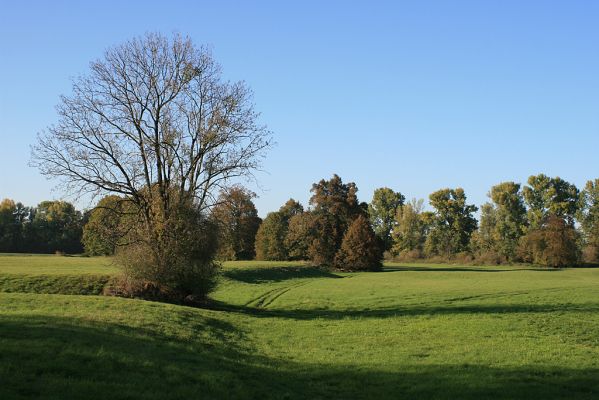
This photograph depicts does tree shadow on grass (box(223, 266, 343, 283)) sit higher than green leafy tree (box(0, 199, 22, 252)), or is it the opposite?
green leafy tree (box(0, 199, 22, 252))

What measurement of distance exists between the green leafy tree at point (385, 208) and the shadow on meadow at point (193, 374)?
120 metres

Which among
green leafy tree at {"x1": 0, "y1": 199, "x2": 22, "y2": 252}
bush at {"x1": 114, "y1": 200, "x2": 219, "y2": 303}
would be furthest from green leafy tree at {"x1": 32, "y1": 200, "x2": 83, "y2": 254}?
bush at {"x1": 114, "y1": 200, "x2": 219, "y2": 303}

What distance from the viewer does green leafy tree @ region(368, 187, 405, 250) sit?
436 ft

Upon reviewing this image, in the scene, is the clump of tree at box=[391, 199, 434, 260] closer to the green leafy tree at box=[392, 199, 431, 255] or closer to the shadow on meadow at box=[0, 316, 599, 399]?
the green leafy tree at box=[392, 199, 431, 255]

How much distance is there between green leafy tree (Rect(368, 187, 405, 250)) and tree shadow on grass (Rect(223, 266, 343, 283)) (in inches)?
2668

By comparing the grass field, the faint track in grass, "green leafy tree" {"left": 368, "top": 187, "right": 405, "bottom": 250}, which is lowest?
the faint track in grass

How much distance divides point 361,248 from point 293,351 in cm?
6479

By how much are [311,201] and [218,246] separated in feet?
196

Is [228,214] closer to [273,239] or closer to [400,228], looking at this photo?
[273,239]

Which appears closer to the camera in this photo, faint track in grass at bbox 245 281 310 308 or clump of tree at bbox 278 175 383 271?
faint track in grass at bbox 245 281 310 308

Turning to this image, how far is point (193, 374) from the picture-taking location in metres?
10.9

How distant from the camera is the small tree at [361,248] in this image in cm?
8106

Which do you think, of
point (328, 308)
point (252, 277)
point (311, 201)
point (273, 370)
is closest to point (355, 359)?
point (273, 370)

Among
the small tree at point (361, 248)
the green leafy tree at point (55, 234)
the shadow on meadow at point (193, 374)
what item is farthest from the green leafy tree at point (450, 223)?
the shadow on meadow at point (193, 374)
